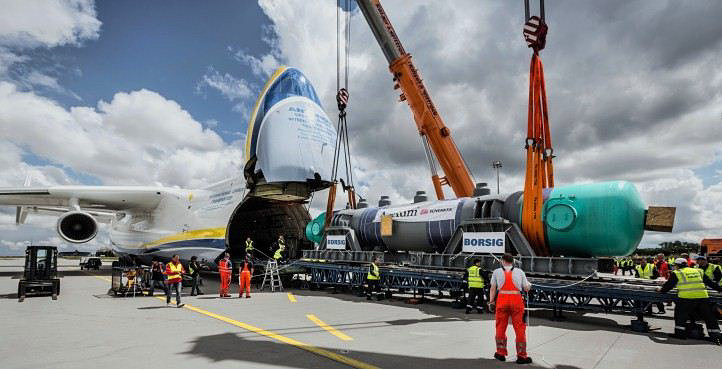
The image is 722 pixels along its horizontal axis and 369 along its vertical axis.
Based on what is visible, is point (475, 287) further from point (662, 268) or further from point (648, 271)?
point (662, 268)

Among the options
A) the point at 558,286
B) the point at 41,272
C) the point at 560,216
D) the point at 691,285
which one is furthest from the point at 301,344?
the point at 41,272

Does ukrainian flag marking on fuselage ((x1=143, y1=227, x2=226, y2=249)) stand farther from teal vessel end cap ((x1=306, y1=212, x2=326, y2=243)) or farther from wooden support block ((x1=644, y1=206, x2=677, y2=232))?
wooden support block ((x1=644, y1=206, x2=677, y2=232))

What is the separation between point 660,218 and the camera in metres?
9.75

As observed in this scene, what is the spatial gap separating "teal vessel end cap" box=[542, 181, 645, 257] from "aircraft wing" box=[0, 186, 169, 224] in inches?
831

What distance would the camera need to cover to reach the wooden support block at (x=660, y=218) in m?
9.62

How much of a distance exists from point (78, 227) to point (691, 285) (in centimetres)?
2576

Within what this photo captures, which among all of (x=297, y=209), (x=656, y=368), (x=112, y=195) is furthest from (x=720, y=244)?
(x=112, y=195)

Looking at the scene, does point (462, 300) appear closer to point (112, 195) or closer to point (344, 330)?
point (344, 330)

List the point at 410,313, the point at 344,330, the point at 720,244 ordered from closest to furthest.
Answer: the point at 344,330, the point at 410,313, the point at 720,244

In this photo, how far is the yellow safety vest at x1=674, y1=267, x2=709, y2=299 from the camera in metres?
8.14

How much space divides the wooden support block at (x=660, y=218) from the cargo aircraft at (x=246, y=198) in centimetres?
1221

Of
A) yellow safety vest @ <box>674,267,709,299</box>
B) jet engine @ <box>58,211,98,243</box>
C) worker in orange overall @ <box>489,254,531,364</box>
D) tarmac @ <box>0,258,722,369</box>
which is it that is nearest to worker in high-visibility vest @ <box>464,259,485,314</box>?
tarmac @ <box>0,258,722,369</box>

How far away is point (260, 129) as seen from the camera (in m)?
18.3

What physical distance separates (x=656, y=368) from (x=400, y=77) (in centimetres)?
1481
